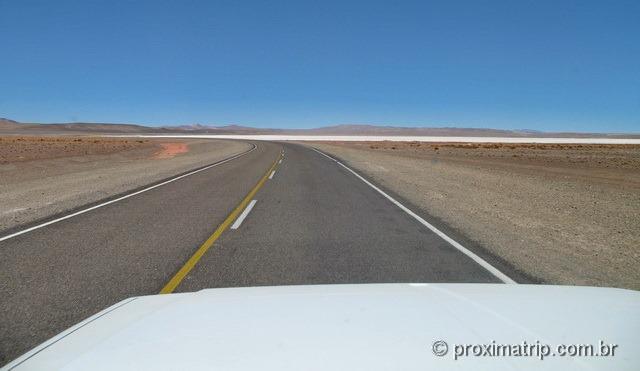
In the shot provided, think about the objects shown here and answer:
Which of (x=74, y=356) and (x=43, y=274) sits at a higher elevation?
(x=74, y=356)

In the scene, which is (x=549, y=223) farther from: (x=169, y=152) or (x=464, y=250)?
(x=169, y=152)

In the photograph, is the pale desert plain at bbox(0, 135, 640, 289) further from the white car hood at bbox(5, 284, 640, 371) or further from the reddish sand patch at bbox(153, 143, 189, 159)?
the reddish sand patch at bbox(153, 143, 189, 159)

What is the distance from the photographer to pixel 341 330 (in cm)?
280

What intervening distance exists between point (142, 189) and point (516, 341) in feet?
47.1

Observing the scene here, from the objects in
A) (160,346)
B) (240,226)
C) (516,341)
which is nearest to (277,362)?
(160,346)

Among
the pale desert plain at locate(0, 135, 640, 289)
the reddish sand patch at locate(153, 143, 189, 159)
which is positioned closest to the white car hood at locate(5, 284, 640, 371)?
the pale desert plain at locate(0, 135, 640, 289)

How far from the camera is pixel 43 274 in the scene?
237 inches

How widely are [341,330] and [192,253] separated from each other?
4698 mm

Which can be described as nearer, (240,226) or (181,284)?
(181,284)

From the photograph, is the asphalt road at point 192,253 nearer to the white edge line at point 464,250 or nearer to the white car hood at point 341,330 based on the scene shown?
the white edge line at point 464,250

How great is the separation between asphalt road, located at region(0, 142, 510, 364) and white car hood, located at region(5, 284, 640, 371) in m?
1.51

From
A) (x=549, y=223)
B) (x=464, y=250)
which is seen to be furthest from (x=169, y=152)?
(x=464, y=250)

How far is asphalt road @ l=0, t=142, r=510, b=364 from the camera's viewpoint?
16.7ft

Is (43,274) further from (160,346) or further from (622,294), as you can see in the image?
(622,294)
